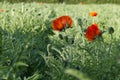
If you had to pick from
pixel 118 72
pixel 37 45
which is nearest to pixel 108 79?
pixel 118 72

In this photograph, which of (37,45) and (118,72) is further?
(37,45)

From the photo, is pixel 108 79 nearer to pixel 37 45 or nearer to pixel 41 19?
pixel 37 45

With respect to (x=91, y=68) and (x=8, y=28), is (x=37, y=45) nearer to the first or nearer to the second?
(x=8, y=28)

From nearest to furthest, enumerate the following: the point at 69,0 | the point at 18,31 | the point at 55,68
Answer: the point at 55,68, the point at 18,31, the point at 69,0

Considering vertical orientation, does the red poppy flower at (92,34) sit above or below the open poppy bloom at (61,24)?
below

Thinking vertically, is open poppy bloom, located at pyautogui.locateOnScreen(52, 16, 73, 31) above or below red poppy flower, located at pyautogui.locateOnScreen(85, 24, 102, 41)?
above

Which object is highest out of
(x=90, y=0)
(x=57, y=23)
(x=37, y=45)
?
(x=57, y=23)

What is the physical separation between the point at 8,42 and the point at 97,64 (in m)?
0.76

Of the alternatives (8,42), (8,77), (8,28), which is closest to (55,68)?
(8,77)

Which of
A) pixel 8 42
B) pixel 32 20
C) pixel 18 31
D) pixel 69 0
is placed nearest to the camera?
pixel 8 42

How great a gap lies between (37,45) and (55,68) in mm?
1124

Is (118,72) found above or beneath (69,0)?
above

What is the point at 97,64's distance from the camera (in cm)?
238

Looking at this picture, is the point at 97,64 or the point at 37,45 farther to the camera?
the point at 37,45
